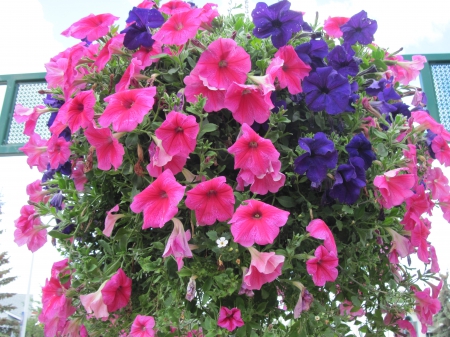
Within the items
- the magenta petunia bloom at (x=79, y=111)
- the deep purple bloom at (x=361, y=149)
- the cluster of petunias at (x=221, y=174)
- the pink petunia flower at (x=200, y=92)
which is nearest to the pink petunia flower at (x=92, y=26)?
the cluster of petunias at (x=221, y=174)

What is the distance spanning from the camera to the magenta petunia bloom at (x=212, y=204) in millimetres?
812

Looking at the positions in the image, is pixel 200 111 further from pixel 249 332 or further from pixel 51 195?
pixel 51 195

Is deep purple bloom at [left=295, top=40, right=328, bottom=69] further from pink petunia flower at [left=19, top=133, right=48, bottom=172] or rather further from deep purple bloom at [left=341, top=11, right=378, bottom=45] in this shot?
pink petunia flower at [left=19, top=133, right=48, bottom=172]

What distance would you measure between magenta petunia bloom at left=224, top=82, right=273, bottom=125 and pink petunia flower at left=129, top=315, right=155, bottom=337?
1.50 ft

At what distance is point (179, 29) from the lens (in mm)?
946

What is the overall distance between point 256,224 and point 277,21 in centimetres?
47

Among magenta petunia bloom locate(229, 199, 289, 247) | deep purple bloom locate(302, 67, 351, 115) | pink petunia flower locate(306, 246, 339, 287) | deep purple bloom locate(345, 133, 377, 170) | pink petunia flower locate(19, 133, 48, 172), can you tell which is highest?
deep purple bloom locate(302, 67, 351, 115)

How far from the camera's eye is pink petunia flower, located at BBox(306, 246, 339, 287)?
0.83 meters

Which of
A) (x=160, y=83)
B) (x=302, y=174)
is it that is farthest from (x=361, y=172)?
(x=160, y=83)


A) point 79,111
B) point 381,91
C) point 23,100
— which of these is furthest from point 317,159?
point 23,100

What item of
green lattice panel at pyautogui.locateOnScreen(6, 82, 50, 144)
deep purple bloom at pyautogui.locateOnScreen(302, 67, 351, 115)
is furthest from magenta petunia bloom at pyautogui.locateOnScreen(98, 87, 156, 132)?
green lattice panel at pyautogui.locateOnScreen(6, 82, 50, 144)

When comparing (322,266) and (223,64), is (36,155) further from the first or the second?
(322,266)

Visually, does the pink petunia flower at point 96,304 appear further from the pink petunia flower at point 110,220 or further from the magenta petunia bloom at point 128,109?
the magenta petunia bloom at point 128,109

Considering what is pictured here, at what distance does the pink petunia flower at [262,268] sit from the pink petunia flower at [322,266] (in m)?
0.06
